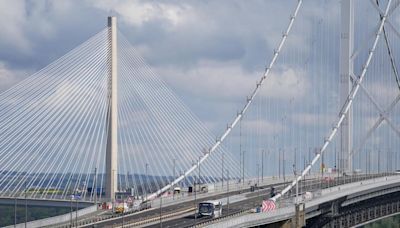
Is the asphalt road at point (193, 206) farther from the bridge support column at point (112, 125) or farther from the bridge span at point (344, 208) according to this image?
the bridge span at point (344, 208)

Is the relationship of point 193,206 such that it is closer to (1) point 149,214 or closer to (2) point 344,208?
(1) point 149,214

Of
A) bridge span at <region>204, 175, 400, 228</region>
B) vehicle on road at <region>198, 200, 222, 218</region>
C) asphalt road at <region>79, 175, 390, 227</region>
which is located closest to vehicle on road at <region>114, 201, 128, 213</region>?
asphalt road at <region>79, 175, 390, 227</region>

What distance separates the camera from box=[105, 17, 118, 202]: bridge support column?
2564 inches

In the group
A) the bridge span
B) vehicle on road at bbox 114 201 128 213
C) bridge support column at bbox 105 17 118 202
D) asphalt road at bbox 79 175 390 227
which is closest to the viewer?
asphalt road at bbox 79 175 390 227

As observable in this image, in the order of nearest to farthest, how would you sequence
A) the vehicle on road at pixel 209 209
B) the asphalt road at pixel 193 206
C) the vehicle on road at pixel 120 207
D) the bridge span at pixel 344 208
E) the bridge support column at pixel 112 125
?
the asphalt road at pixel 193 206 < the bridge span at pixel 344 208 < the vehicle on road at pixel 209 209 < the bridge support column at pixel 112 125 < the vehicle on road at pixel 120 207

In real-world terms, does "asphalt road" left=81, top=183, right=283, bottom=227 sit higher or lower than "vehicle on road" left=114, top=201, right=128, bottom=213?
lower

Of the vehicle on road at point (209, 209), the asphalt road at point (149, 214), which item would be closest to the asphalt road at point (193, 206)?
the asphalt road at point (149, 214)

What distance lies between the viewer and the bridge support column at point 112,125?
214ft

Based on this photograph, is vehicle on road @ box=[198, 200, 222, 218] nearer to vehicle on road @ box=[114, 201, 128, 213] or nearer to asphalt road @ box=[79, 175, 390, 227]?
asphalt road @ box=[79, 175, 390, 227]

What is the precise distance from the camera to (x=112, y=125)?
6525 centimetres

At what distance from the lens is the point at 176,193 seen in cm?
7844

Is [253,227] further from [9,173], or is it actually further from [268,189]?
[268,189]

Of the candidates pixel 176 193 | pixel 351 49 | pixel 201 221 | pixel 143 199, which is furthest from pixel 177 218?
pixel 351 49

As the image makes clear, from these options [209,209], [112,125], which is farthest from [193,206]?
[112,125]
